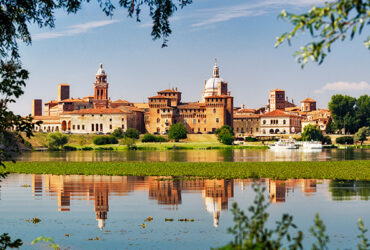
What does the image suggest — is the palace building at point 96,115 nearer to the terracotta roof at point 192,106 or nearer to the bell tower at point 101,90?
the bell tower at point 101,90

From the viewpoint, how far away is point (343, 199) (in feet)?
77.2

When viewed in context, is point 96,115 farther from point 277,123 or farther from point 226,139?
point 277,123

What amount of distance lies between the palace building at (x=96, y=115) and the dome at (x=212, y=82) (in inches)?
985

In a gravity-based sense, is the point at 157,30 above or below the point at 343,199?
above

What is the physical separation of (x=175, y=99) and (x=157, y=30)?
5705 inches

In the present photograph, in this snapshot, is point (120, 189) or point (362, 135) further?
point (362, 135)

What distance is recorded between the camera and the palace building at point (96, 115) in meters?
148

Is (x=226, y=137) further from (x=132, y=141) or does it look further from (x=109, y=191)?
(x=109, y=191)

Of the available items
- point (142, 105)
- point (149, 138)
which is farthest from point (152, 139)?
point (142, 105)

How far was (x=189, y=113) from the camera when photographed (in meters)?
153

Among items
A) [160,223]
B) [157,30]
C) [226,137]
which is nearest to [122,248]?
[160,223]

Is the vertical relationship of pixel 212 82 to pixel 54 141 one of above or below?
above

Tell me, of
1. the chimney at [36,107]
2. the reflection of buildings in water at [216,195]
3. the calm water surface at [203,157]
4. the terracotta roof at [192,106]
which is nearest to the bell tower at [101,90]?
the terracotta roof at [192,106]

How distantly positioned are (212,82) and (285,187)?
512ft
